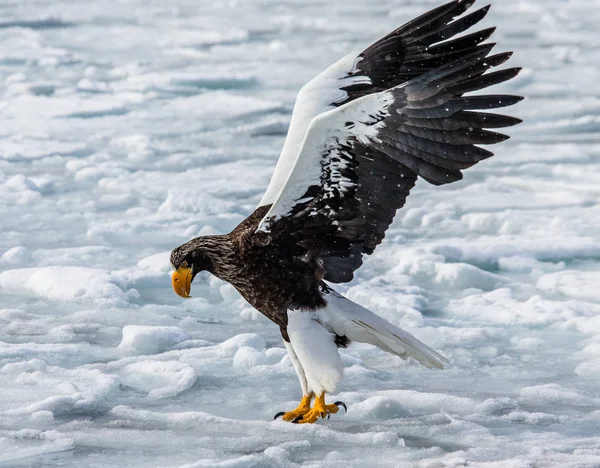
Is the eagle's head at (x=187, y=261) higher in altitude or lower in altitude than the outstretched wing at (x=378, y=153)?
lower

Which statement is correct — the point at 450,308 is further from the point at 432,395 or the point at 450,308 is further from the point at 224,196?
the point at 224,196

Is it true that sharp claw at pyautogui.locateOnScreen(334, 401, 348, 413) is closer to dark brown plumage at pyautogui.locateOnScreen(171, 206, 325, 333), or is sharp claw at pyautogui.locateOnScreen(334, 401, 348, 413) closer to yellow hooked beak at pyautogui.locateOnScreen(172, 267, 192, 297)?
dark brown plumage at pyautogui.locateOnScreen(171, 206, 325, 333)

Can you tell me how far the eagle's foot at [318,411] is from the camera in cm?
358

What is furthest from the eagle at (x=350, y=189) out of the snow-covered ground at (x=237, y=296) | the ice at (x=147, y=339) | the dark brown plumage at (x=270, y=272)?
the ice at (x=147, y=339)

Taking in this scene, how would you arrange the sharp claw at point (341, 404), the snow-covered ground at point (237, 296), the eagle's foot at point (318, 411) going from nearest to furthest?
the snow-covered ground at point (237, 296) → the eagle's foot at point (318, 411) → the sharp claw at point (341, 404)

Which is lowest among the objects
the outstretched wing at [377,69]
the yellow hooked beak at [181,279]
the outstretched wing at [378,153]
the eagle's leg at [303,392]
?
the eagle's leg at [303,392]

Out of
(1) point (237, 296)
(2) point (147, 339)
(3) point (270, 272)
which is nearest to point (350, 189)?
(3) point (270, 272)

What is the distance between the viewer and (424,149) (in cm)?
348

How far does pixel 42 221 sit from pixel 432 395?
11.6 ft

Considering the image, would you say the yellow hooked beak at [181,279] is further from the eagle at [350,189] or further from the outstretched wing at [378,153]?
the outstretched wing at [378,153]

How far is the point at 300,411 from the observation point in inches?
143

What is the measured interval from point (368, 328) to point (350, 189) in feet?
1.67

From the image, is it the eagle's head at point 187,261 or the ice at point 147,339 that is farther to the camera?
the ice at point 147,339

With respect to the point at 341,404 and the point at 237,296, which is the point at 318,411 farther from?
the point at 237,296
